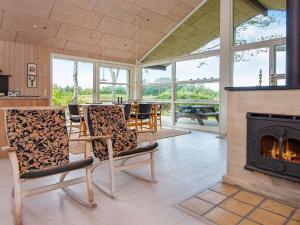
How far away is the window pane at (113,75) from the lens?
7816mm

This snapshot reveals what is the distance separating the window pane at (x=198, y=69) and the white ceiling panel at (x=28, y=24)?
3.66 meters

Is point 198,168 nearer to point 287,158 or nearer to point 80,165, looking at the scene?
point 287,158

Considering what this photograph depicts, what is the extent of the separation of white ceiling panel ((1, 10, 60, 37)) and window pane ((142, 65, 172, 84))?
136 inches

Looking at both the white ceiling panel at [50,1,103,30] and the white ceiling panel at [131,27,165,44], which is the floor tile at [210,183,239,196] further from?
the white ceiling panel at [131,27,165,44]

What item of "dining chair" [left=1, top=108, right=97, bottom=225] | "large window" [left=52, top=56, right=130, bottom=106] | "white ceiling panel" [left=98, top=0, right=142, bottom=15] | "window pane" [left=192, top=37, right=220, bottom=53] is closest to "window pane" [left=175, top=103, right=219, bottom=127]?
"window pane" [left=192, top=37, right=220, bottom=53]

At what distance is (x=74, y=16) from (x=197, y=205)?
5215 mm

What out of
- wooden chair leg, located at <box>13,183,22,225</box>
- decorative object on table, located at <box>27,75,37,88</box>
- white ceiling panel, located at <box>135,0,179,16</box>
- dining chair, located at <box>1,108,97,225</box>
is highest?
white ceiling panel, located at <box>135,0,179,16</box>

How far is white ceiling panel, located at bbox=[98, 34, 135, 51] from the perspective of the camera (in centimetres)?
677

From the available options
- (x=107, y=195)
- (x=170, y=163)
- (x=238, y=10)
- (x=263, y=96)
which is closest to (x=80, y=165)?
(x=107, y=195)

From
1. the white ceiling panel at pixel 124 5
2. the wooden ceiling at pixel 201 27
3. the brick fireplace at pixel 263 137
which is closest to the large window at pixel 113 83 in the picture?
the wooden ceiling at pixel 201 27

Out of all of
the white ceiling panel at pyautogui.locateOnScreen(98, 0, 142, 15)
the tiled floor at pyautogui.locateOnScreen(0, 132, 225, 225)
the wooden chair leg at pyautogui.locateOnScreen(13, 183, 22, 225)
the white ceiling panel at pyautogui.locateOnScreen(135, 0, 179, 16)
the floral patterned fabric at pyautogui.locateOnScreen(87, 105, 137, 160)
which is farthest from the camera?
the white ceiling panel at pyautogui.locateOnScreen(135, 0, 179, 16)

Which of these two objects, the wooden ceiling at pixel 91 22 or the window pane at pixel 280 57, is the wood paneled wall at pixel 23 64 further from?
the window pane at pixel 280 57

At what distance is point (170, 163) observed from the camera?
3.34 meters

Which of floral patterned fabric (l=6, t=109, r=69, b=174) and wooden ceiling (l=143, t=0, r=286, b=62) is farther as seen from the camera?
wooden ceiling (l=143, t=0, r=286, b=62)
